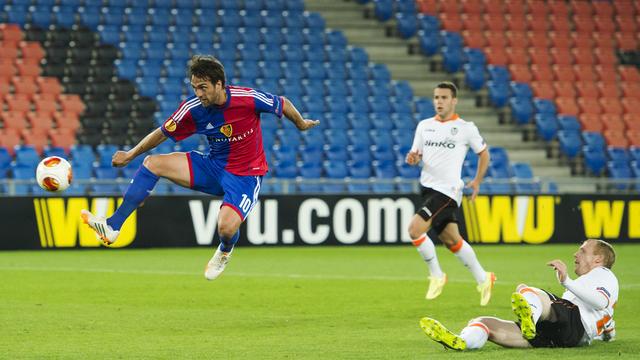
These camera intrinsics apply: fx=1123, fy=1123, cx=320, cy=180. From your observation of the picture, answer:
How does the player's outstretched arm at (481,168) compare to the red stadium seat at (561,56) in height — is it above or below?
below

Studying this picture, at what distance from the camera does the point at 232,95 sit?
980cm

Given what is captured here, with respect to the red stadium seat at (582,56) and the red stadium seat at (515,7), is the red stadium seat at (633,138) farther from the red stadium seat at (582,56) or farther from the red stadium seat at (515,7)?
the red stadium seat at (515,7)

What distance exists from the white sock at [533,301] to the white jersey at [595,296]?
23cm

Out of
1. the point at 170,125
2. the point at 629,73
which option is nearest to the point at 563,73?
the point at 629,73

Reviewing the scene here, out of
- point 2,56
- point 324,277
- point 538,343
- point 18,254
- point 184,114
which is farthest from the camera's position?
point 2,56

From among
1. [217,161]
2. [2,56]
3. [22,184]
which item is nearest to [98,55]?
[2,56]

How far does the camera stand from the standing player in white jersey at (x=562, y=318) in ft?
25.4

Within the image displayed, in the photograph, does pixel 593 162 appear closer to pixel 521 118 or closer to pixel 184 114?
pixel 521 118

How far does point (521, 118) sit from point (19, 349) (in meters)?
19.6

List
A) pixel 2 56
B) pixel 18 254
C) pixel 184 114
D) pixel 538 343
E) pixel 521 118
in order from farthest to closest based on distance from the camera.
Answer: pixel 521 118
pixel 2 56
pixel 18 254
pixel 184 114
pixel 538 343

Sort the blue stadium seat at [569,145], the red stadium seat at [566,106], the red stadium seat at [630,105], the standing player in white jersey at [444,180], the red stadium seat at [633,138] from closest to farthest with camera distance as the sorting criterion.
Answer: the standing player in white jersey at [444,180]
the blue stadium seat at [569,145]
the red stadium seat at [633,138]
the red stadium seat at [566,106]
the red stadium seat at [630,105]

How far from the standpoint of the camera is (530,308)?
7.54 metres

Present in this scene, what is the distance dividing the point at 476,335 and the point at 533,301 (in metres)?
0.49

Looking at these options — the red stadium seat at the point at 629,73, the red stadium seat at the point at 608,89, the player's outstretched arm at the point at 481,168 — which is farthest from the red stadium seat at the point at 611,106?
the player's outstretched arm at the point at 481,168
